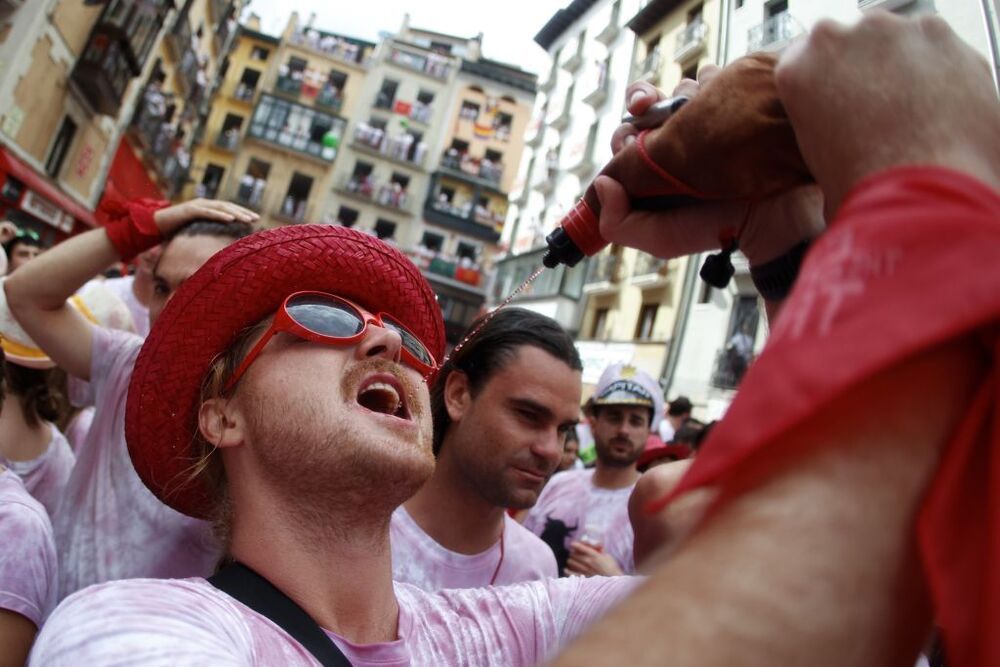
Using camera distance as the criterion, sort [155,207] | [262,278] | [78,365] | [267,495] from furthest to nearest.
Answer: [155,207] < [78,365] < [262,278] < [267,495]

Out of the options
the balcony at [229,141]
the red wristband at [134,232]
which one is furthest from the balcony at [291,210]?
the red wristband at [134,232]

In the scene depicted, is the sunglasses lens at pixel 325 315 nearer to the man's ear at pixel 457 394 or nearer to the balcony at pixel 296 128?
the man's ear at pixel 457 394

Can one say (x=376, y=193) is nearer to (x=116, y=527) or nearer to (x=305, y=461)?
(x=116, y=527)

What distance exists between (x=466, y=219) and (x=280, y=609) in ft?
123

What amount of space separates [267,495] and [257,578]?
0.25m

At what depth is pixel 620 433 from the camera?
13.8 feet

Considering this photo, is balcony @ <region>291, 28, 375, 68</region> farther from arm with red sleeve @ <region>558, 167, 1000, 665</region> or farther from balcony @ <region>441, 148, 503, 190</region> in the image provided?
arm with red sleeve @ <region>558, 167, 1000, 665</region>

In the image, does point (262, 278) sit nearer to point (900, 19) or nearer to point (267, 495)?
point (267, 495)

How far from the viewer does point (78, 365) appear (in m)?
2.63

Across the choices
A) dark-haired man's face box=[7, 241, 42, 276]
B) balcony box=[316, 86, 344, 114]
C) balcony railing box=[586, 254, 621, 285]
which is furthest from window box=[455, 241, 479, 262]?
dark-haired man's face box=[7, 241, 42, 276]

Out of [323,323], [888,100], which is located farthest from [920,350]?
[323,323]

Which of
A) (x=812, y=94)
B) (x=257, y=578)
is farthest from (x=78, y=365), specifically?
(x=812, y=94)

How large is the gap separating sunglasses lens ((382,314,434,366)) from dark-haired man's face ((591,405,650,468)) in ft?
7.59

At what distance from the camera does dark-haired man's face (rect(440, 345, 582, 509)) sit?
8.79ft
